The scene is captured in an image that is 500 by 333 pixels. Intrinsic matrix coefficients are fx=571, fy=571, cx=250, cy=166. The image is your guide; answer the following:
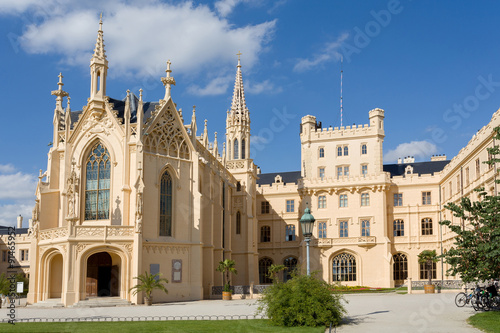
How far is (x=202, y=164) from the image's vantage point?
45.9 meters

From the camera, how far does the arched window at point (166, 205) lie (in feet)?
136

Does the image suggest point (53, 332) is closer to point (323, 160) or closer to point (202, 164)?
point (202, 164)

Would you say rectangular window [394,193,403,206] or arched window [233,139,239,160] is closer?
arched window [233,139,239,160]

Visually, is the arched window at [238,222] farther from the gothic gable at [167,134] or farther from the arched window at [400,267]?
the arched window at [400,267]

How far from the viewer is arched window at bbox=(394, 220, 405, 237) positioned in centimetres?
6112

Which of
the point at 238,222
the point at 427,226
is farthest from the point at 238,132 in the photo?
the point at 427,226

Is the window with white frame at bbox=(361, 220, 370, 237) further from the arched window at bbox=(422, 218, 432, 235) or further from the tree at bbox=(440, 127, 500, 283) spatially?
the tree at bbox=(440, 127, 500, 283)

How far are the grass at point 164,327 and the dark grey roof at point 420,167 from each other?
48.3 m

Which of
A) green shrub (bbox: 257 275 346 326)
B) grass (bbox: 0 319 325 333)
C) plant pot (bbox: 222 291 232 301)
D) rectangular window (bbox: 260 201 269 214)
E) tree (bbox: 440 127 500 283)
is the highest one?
rectangular window (bbox: 260 201 269 214)

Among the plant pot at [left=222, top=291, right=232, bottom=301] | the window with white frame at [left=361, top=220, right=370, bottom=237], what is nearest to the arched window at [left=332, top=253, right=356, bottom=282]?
the window with white frame at [left=361, top=220, right=370, bottom=237]

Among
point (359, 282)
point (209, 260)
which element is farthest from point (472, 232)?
point (359, 282)

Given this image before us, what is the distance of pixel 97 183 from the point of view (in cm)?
4094

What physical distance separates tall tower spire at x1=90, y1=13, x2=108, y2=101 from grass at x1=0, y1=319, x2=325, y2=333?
879 inches

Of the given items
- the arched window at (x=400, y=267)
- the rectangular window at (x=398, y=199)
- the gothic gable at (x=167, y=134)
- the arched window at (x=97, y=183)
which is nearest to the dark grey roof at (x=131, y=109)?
the gothic gable at (x=167, y=134)
